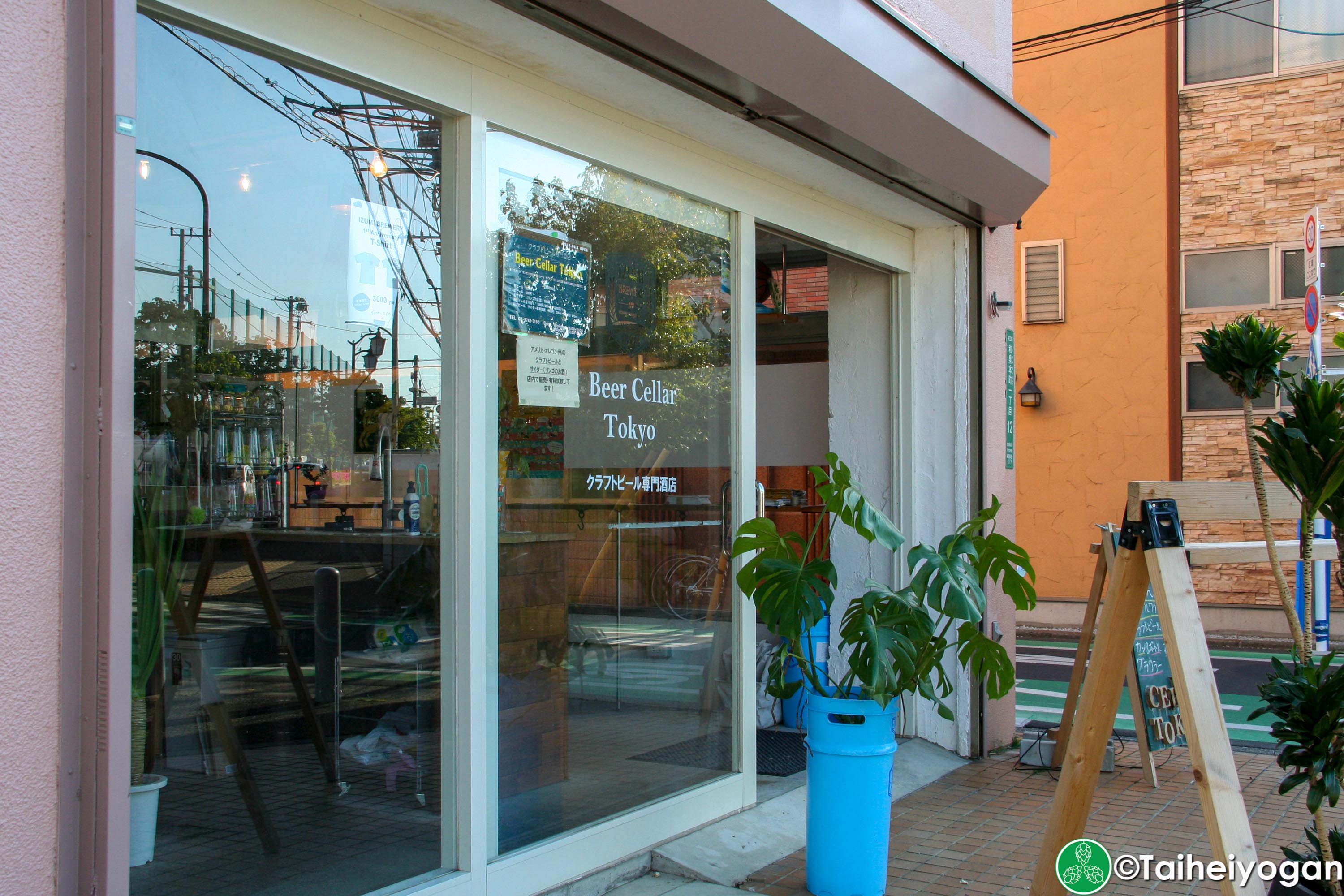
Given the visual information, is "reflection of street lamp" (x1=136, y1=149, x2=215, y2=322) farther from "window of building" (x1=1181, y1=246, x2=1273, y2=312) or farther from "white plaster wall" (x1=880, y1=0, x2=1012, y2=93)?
"window of building" (x1=1181, y1=246, x2=1273, y2=312)

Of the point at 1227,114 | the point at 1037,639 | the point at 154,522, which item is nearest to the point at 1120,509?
the point at 1037,639

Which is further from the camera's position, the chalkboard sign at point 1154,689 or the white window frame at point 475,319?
the chalkboard sign at point 1154,689

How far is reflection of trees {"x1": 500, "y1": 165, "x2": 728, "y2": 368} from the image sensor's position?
3904 millimetres

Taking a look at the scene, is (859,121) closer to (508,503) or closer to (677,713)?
(508,503)

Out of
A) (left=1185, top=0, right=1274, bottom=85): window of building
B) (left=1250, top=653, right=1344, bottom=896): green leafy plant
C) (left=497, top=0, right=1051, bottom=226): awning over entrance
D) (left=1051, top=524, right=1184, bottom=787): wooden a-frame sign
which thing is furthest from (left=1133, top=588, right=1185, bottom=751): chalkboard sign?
(left=1185, top=0, right=1274, bottom=85): window of building

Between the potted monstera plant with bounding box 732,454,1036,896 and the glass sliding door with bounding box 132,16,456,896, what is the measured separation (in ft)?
4.12

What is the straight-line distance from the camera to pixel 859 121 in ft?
14.8

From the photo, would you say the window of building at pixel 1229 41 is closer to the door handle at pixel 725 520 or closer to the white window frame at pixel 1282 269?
the white window frame at pixel 1282 269

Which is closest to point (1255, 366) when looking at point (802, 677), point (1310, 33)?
point (802, 677)

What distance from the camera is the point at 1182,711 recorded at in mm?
2699

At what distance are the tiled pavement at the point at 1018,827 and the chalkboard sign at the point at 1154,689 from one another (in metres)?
0.23

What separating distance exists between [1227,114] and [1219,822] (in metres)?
12.1

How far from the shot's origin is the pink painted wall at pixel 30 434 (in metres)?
2.07

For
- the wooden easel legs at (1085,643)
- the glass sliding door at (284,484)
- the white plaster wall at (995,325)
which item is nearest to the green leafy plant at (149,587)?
the glass sliding door at (284,484)
